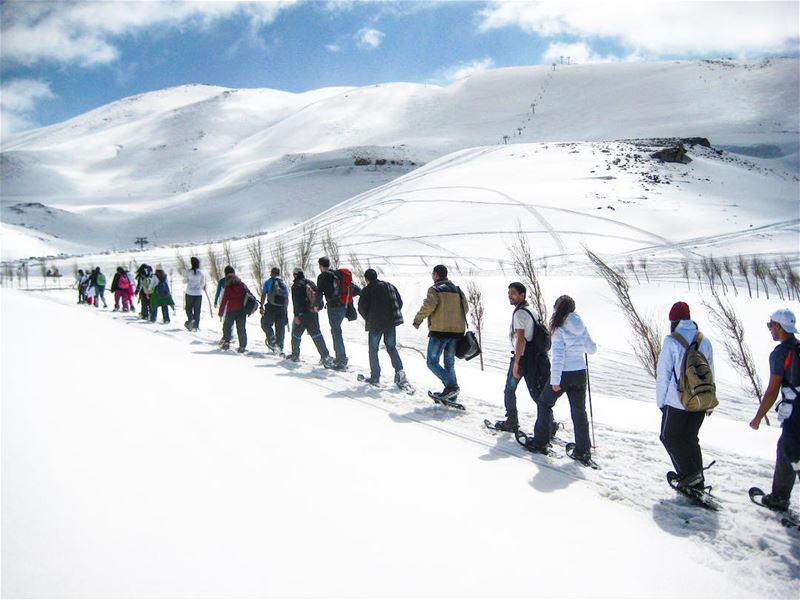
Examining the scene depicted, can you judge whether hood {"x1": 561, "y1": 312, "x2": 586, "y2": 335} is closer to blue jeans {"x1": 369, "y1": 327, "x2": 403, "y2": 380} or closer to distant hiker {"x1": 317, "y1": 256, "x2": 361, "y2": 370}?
blue jeans {"x1": 369, "y1": 327, "x2": 403, "y2": 380}

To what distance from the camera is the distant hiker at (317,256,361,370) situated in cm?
896

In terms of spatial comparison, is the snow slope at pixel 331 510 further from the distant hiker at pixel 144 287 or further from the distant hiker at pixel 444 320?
the distant hiker at pixel 144 287

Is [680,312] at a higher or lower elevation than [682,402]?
higher

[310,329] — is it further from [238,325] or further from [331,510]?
[331,510]

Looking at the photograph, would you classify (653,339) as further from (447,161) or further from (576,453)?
(447,161)

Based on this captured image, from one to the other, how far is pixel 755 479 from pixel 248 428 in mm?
5014

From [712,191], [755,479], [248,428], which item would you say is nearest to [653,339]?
[755,479]

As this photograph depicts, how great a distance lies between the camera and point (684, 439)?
15.5ft

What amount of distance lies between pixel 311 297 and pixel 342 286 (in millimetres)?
544

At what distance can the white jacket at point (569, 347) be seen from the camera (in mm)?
5375

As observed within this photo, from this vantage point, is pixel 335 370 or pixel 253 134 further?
pixel 253 134

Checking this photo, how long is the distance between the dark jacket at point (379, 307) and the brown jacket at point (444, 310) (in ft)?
3.04

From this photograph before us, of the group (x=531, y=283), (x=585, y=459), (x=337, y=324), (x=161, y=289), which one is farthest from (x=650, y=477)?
(x=161, y=289)

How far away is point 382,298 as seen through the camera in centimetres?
805
